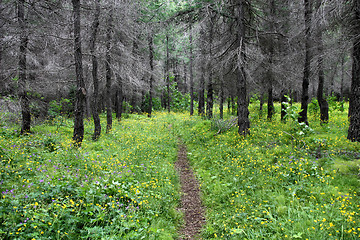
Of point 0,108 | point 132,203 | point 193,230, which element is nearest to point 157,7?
point 0,108

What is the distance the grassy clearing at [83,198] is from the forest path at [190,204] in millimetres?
260

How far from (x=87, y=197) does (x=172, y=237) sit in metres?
1.99

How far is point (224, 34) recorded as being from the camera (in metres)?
11.4

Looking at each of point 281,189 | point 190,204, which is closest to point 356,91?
point 281,189

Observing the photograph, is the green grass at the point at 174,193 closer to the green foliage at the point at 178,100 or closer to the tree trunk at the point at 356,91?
the tree trunk at the point at 356,91

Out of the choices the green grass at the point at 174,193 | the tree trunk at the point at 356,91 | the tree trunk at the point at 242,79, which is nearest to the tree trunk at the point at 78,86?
the green grass at the point at 174,193

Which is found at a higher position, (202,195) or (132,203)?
(132,203)

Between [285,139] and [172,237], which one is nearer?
[172,237]

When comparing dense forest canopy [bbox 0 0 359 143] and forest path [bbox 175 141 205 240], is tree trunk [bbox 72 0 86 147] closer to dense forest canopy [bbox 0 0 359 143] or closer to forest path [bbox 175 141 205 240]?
dense forest canopy [bbox 0 0 359 143]

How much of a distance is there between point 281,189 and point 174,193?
2933 mm

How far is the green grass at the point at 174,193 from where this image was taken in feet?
11.6

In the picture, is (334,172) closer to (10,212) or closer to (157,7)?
(10,212)

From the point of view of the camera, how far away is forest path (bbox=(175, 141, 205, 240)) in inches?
183

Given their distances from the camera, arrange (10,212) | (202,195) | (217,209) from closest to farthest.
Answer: (10,212) → (217,209) → (202,195)
